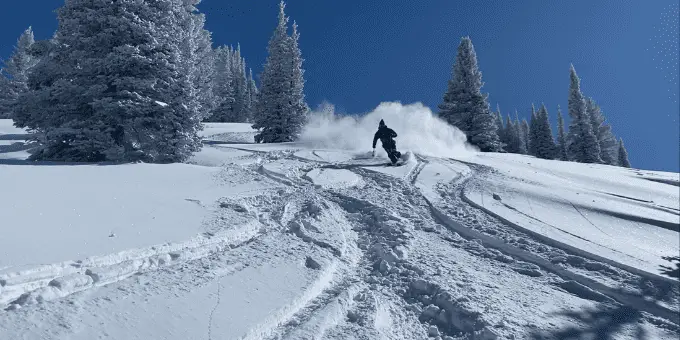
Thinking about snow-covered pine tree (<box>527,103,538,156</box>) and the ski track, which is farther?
snow-covered pine tree (<box>527,103,538,156</box>)

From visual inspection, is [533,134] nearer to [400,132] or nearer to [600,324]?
[400,132]

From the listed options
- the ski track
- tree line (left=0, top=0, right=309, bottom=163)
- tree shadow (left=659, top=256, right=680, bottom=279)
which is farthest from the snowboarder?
tree shadow (left=659, top=256, right=680, bottom=279)

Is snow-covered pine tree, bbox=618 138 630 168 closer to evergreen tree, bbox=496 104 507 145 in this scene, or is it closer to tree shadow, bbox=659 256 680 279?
evergreen tree, bbox=496 104 507 145

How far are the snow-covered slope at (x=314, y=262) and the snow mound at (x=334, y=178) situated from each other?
0.82 m

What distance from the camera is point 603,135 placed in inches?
1729

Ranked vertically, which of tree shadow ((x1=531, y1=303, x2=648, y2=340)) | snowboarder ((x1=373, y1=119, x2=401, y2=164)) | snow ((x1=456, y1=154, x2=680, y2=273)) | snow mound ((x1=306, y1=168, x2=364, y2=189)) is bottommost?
tree shadow ((x1=531, y1=303, x2=648, y2=340))

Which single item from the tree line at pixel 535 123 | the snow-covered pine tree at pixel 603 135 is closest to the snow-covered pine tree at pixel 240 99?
the tree line at pixel 535 123

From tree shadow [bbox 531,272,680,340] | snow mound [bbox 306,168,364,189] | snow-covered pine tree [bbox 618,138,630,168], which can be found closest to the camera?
tree shadow [bbox 531,272,680,340]

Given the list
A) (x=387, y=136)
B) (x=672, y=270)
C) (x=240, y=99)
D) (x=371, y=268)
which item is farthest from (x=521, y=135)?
(x=371, y=268)

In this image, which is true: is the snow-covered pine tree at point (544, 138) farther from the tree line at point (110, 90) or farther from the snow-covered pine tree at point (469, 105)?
the tree line at point (110, 90)

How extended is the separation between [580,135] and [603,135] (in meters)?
5.74

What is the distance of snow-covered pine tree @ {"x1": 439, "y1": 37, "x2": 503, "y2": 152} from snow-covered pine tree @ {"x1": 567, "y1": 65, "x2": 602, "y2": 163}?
13.8 meters

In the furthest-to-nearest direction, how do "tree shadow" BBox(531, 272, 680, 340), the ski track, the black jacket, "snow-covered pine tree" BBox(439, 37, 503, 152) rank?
"snow-covered pine tree" BBox(439, 37, 503, 152) < the black jacket < "tree shadow" BBox(531, 272, 680, 340) < the ski track

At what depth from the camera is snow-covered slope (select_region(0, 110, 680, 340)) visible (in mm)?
3523
